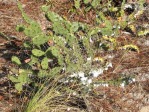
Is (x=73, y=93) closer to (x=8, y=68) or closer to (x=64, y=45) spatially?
(x=64, y=45)

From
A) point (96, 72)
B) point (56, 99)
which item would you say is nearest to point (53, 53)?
point (56, 99)

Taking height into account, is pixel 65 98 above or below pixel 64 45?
below

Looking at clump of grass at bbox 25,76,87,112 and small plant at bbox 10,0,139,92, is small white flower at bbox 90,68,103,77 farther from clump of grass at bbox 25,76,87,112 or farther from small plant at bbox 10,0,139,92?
clump of grass at bbox 25,76,87,112

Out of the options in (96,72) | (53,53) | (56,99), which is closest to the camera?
(53,53)

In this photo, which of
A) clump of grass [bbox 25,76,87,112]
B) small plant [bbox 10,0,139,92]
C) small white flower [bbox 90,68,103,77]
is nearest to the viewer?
clump of grass [bbox 25,76,87,112]

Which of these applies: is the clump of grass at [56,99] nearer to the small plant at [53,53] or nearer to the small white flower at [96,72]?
the small plant at [53,53]

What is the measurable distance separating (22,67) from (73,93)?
20.8 inches

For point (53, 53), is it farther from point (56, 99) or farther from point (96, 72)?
point (96, 72)

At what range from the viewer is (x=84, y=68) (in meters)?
4.29

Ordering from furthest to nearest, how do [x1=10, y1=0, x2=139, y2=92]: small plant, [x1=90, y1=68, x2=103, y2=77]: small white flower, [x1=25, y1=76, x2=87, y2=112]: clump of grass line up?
[x1=90, y1=68, x2=103, y2=77]: small white flower < [x1=10, y1=0, x2=139, y2=92]: small plant < [x1=25, y1=76, x2=87, y2=112]: clump of grass

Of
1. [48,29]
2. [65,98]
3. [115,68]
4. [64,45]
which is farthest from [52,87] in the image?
[48,29]

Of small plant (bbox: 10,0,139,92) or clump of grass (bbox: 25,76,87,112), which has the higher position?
small plant (bbox: 10,0,139,92)

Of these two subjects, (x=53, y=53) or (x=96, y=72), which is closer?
(x=53, y=53)

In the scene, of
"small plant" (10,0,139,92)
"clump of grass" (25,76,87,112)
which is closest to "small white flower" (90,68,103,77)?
"small plant" (10,0,139,92)
